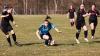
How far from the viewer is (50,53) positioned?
1588 cm

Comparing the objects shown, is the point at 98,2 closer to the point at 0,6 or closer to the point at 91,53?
the point at 0,6

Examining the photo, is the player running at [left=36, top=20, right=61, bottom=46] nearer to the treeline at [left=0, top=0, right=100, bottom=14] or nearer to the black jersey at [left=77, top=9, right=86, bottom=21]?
the black jersey at [left=77, top=9, right=86, bottom=21]

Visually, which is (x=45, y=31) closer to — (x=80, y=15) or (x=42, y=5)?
(x=80, y=15)

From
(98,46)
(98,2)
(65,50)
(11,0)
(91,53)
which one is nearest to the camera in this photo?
(91,53)

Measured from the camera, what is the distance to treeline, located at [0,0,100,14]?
271ft

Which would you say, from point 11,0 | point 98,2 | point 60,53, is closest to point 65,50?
Answer: point 60,53

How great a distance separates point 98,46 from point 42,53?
339cm

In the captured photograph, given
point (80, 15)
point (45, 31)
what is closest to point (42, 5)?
point (80, 15)

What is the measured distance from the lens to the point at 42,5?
3556 inches

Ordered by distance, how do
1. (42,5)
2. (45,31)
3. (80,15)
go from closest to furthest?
(45,31)
(80,15)
(42,5)

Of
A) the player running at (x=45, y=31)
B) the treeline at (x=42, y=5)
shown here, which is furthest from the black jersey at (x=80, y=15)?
the treeline at (x=42, y=5)

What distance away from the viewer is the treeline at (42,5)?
271ft

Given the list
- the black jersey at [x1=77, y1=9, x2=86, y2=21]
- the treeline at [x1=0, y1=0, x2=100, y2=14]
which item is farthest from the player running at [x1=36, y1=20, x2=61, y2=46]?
the treeline at [x1=0, y1=0, x2=100, y2=14]

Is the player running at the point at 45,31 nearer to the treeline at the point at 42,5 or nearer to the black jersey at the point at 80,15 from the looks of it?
the black jersey at the point at 80,15
